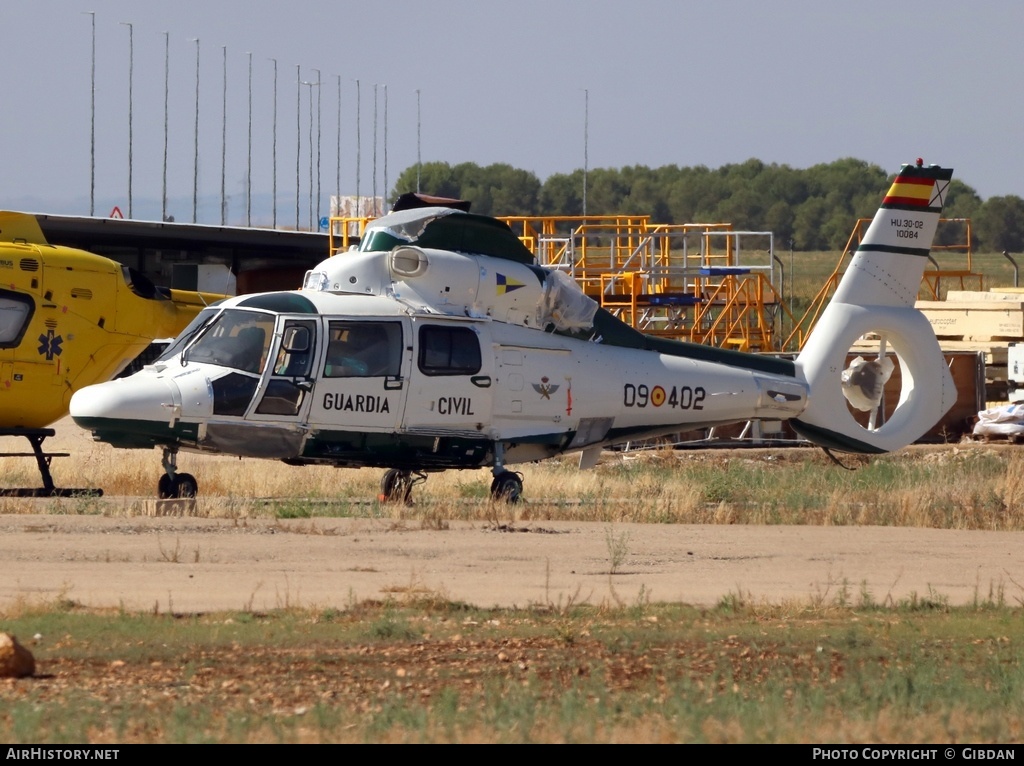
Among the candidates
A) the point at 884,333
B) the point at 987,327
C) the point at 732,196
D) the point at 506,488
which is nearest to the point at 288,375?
the point at 506,488

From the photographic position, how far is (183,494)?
17219 millimetres

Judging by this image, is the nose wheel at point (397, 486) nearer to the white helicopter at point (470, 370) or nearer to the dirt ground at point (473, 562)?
the white helicopter at point (470, 370)

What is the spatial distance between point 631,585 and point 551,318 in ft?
22.2

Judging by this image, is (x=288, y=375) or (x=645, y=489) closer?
(x=288, y=375)

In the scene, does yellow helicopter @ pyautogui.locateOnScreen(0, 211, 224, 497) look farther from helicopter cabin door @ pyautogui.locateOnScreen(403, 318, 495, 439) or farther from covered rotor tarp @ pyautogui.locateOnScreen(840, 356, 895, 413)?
covered rotor tarp @ pyautogui.locateOnScreen(840, 356, 895, 413)

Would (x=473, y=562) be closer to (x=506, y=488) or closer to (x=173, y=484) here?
(x=506, y=488)

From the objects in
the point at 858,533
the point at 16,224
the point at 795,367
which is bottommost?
the point at 858,533

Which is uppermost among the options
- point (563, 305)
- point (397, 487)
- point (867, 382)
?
point (563, 305)

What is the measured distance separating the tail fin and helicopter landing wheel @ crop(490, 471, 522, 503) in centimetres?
429

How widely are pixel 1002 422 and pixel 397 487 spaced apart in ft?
48.0

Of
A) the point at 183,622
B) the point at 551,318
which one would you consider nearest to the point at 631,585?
the point at 183,622

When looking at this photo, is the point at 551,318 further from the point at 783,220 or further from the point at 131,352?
the point at 783,220

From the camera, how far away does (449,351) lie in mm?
17406

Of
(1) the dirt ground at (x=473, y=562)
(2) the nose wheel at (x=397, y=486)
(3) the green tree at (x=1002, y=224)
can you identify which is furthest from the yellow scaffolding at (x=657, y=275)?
(3) the green tree at (x=1002, y=224)
